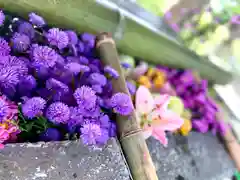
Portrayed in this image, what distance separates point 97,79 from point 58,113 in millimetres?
192

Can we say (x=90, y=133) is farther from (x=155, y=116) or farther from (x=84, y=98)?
(x=155, y=116)

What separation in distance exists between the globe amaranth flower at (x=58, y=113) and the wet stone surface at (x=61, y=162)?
62 millimetres

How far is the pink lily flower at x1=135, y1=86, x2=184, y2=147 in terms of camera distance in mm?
1104

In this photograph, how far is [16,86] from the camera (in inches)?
32.4

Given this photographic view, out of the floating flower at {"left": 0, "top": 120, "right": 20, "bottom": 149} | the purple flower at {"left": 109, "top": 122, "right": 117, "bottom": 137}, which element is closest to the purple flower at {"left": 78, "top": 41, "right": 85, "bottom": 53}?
the purple flower at {"left": 109, "top": 122, "right": 117, "bottom": 137}

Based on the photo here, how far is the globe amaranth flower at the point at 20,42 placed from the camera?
0.87 m

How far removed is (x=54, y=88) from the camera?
85 centimetres

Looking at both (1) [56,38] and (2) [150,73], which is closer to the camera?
(1) [56,38]

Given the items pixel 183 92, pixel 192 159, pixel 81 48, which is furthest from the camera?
pixel 183 92

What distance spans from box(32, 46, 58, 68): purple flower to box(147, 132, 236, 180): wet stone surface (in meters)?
0.43

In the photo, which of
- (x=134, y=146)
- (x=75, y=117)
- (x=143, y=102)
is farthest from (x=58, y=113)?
(x=143, y=102)

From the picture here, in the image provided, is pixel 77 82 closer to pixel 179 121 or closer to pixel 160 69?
pixel 179 121

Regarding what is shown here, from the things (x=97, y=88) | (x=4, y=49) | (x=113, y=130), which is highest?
(x=4, y=49)

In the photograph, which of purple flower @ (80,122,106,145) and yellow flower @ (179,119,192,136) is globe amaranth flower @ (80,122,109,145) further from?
yellow flower @ (179,119,192,136)
